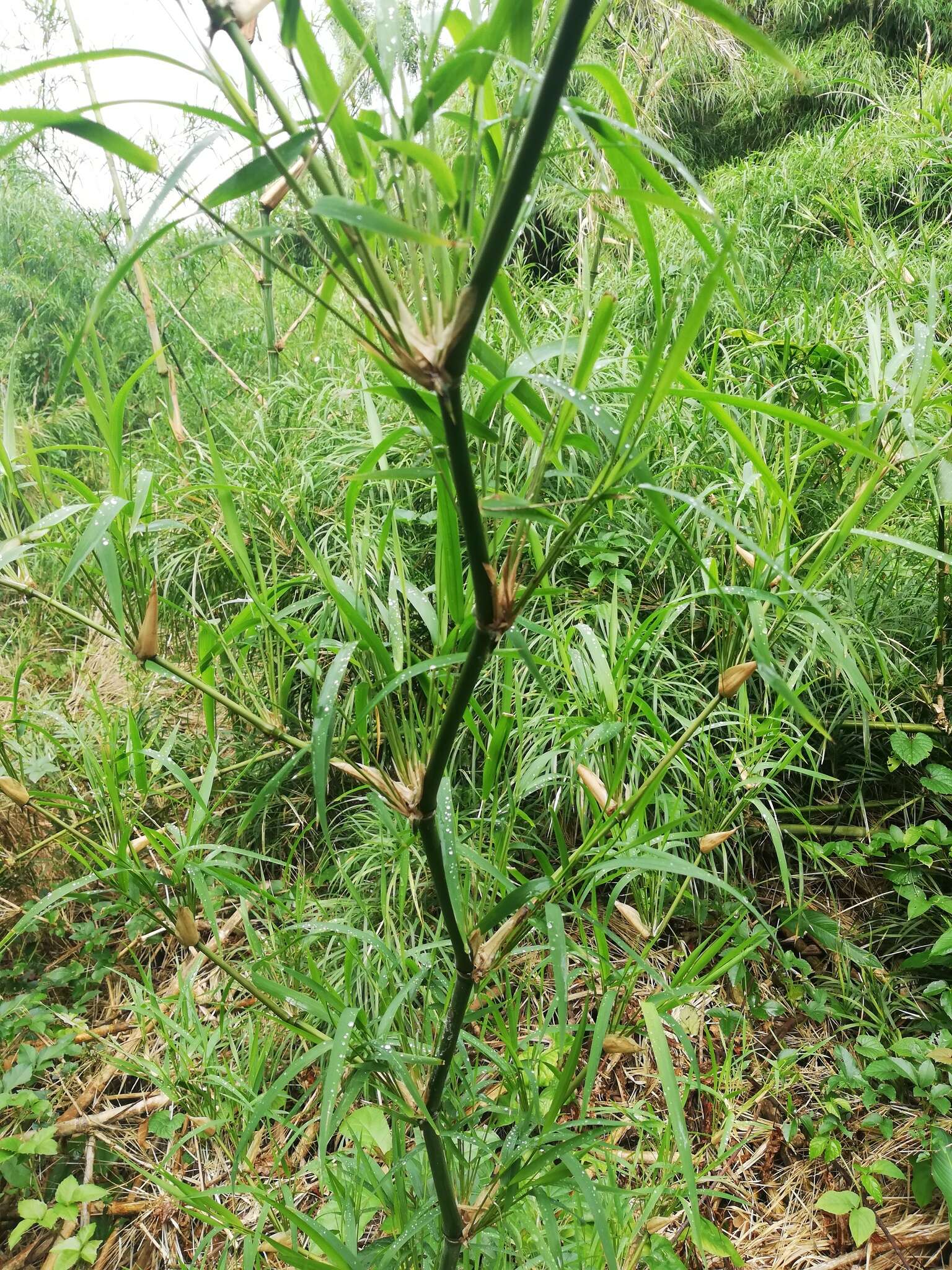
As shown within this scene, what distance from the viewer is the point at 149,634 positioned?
18.9 inches

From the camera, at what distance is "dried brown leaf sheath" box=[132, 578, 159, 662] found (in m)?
0.48

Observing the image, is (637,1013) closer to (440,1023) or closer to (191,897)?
(440,1023)

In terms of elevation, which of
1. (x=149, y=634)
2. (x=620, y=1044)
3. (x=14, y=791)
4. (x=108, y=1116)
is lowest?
(x=108, y=1116)

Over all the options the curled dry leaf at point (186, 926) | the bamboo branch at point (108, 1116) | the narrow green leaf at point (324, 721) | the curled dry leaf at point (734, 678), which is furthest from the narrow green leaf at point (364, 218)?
the bamboo branch at point (108, 1116)

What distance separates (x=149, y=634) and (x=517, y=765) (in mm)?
583

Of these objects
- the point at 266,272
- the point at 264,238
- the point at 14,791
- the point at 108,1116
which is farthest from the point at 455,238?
the point at 108,1116

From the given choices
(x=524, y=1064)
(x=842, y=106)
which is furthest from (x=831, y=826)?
(x=842, y=106)

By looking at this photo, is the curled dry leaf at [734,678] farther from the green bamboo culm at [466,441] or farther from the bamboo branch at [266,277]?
the bamboo branch at [266,277]

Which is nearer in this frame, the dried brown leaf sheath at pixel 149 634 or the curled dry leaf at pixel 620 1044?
the dried brown leaf sheath at pixel 149 634

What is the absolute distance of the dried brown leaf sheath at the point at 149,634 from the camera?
48 centimetres

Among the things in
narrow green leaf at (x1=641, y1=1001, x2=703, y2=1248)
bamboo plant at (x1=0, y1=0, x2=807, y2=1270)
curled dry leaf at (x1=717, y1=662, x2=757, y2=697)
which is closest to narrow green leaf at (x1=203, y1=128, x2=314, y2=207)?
bamboo plant at (x1=0, y1=0, x2=807, y2=1270)

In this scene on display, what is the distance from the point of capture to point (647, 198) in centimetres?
27

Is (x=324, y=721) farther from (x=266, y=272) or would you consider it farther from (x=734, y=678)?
(x=266, y=272)

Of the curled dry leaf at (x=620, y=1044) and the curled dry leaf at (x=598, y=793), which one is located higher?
the curled dry leaf at (x=598, y=793)
